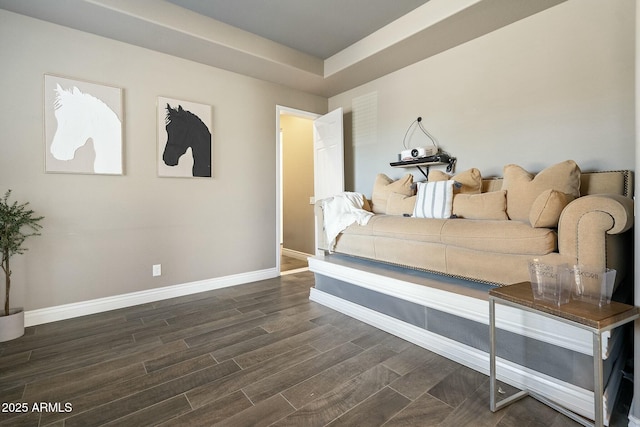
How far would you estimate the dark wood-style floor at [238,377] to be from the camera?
137 centimetres

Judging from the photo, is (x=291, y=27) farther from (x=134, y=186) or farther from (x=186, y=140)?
(x=134, y=186)

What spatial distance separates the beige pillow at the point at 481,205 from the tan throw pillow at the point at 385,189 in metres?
0.67

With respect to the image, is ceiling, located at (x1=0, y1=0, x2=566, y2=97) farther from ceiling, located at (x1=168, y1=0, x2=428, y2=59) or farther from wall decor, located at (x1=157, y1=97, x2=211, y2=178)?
wall decor, located at (x1=157, y1=97, x2=211, y2=178)

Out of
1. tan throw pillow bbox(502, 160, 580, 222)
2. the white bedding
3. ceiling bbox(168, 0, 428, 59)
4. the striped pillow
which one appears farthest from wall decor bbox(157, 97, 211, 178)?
tan throw pillow bbox(502, 160, 580, 222)

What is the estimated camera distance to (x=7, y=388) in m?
1.61

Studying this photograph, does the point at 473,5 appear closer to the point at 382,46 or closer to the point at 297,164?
the point at 382,46

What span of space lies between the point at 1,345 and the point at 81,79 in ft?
7.32

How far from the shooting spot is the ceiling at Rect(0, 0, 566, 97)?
2488 millimetres

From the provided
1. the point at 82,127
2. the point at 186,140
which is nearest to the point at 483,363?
the point at 186,140

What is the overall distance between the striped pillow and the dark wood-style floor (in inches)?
46.0

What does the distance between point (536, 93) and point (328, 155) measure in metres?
2.44

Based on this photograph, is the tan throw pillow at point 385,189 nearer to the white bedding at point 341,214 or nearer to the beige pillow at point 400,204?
the beige pillow at point 400,204

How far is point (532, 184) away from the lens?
7.25 ft

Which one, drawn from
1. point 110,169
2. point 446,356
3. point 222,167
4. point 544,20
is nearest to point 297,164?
point 222,167
